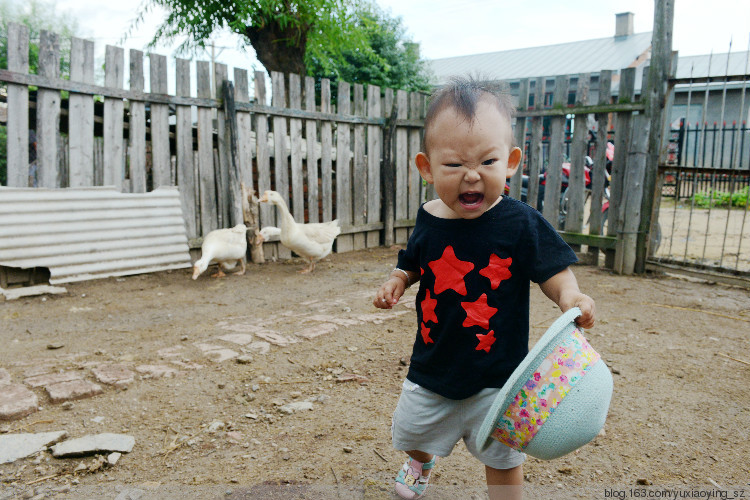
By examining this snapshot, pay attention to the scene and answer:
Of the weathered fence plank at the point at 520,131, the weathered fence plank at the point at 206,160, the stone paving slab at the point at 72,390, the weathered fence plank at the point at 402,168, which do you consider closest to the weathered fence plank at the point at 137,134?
the weathered fence plank at the point at 206,160

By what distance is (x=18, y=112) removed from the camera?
15.3 feet

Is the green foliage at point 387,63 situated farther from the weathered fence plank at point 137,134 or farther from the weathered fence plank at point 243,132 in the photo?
the weathered fence plank at point 137,134

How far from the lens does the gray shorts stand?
1.67 m

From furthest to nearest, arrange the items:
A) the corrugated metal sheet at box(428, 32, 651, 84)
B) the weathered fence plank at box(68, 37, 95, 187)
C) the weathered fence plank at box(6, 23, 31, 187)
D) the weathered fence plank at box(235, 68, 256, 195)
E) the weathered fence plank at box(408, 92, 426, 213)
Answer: the corrugated metal sheet at box(428, 32, 651, 84)
the weathered fence plank at box(408, 92, 426, 213)
the weathered fence plank at box(235, 68, 256, 195)
the weathered fence plank at box(68, 37, 95, 187)
the weathered fence plank at box(6, 23, 31, 187)

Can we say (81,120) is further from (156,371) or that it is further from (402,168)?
(402,168)

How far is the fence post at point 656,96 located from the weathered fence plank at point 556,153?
96 cm

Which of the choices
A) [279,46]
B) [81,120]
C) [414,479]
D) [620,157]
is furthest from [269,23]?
[414,479]

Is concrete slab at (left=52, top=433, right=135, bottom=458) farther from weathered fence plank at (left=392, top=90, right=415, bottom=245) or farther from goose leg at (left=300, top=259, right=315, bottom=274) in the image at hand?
weathered fence plank at (left=392, top=90, right=415, bottom=245)

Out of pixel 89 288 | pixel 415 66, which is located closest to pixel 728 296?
pixel 89 288

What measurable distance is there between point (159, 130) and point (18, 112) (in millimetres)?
1224

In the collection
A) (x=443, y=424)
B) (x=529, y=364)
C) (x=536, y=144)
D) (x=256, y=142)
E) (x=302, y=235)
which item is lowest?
(x=443, y=424)

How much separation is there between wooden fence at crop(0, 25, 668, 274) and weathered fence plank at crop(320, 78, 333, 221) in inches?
0.5

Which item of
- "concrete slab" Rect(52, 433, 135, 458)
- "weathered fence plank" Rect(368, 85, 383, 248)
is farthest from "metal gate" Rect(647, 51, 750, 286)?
"concrete slab" Rect(52, 433, 135, 458)

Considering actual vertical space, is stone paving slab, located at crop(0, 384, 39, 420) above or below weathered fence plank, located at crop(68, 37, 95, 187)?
below
